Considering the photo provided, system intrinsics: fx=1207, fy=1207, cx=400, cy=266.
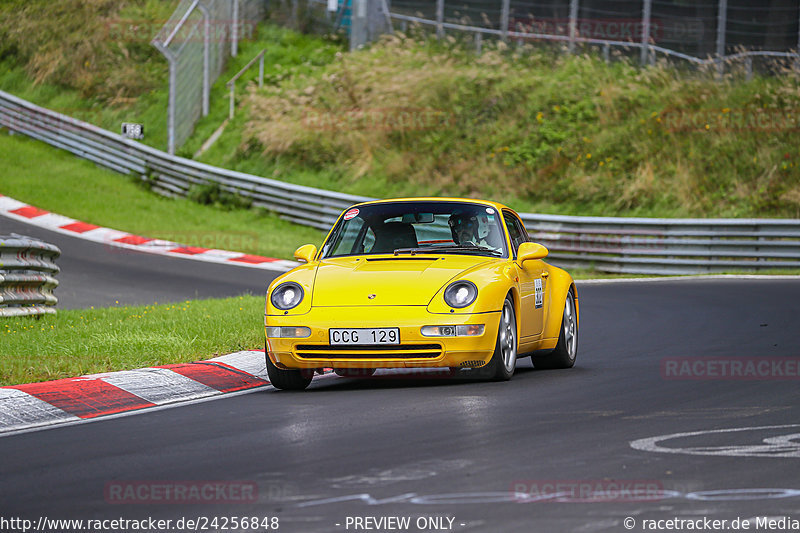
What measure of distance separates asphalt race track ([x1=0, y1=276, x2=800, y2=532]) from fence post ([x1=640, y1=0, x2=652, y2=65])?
1989 centimetres

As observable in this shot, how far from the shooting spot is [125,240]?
77.3 feet

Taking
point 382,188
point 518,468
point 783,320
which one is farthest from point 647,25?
point 518,468

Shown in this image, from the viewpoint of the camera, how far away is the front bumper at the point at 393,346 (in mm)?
8180

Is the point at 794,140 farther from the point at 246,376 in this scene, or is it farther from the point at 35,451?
the point at 35,451

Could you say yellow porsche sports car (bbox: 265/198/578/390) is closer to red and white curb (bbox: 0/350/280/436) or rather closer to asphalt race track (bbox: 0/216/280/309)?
red and white curb (bbox: 0/350/280/436)

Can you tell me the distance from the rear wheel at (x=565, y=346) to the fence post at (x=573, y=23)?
19.7 metres

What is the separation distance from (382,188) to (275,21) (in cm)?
1044

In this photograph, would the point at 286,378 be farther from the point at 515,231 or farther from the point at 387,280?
the point at 515,231

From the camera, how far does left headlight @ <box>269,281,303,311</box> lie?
8492mm

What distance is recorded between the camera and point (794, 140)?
85.5 feet

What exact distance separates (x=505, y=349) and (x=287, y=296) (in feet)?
5.29
